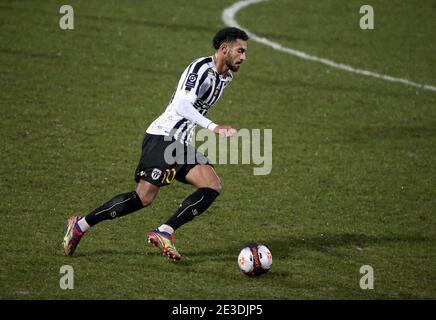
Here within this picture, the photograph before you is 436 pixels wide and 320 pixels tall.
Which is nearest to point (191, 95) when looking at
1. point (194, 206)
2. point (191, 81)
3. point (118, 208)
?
point (191, 81)

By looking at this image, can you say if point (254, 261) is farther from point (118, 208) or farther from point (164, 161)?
point (118, 208)

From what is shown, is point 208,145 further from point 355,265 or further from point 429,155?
point 355,265

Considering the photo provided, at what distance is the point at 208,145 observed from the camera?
14.0 metres

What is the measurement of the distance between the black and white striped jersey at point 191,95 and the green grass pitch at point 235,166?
141cm

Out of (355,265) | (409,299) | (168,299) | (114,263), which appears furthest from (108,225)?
(409,299)

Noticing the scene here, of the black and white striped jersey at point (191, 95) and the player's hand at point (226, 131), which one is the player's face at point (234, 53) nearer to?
the black and white striped jersey at point (191, 95)

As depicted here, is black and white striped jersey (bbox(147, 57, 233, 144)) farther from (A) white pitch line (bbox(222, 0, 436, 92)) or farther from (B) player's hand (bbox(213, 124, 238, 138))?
(A) white pitch line (bbox(222, 0, 436, 92))

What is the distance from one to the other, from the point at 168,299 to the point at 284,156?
565 cm

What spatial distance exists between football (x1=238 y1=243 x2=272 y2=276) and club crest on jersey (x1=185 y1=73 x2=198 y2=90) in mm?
1896

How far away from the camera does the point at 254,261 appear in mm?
8617

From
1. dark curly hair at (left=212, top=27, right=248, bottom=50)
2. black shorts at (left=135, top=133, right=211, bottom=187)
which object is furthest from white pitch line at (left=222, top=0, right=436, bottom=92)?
black shorts at (left=135, top=133, right=211, bottom=187)

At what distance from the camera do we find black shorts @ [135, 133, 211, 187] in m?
8.91

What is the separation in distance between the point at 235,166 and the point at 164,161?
4.00 meters

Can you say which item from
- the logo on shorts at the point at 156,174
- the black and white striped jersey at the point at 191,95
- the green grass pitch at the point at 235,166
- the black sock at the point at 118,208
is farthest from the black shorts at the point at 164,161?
the green grass pitch at the point at 235,166
